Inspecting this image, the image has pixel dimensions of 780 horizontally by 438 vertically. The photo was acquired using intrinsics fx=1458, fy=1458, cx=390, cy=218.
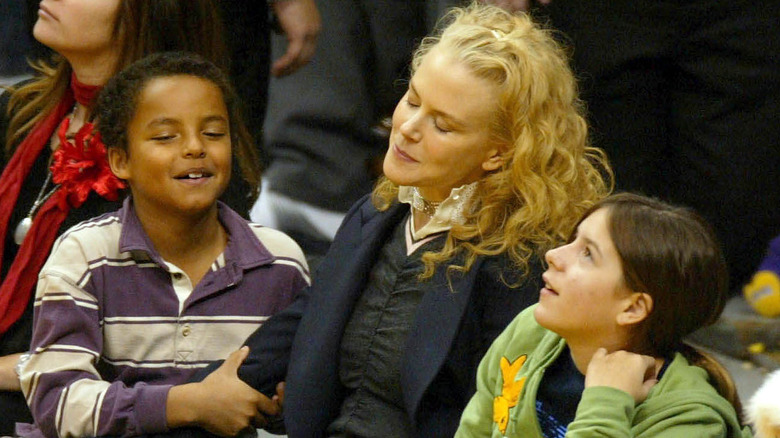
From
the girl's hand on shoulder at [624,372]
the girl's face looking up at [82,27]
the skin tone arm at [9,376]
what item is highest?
the girl's face looking up at [82,27]

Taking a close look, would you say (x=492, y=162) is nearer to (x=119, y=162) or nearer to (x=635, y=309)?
(x=635, y=309)

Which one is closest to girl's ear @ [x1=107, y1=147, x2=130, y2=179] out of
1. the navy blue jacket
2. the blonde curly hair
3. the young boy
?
the young boy

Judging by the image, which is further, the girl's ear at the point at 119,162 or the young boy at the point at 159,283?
the girl's ear at the point at 119,162

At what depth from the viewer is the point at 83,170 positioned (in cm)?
300

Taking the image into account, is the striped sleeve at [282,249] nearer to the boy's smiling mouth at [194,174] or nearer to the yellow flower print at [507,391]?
the boy's smiling mouth at [194,174]

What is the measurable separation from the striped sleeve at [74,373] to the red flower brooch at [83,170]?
271mm

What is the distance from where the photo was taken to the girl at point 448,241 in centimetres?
248

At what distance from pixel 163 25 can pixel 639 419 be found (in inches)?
56.8

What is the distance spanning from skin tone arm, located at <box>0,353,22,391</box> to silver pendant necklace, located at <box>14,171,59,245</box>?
0.87ft

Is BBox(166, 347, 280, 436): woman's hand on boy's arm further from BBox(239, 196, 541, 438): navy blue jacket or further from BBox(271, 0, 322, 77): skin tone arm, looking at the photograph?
BBox(271, 0, 322, 77): skin tone arm

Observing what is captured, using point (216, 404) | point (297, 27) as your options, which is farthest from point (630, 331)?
point (297, 27)

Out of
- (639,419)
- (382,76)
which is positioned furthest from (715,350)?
(639,419)

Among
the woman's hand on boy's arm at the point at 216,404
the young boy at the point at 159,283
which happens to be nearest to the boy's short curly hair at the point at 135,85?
the young boy at the point at 159,283

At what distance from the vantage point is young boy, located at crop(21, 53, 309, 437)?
2.62 metres
